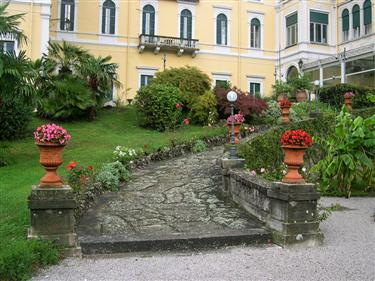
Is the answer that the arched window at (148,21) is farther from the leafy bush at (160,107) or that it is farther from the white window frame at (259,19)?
the leafy bush at (160,107)

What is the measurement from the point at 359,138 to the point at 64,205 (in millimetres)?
6947

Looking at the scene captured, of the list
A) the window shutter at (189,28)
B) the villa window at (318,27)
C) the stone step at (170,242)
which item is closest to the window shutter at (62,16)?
the window shutter at (189,28)

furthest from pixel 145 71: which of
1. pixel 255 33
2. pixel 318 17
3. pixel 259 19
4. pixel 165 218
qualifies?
pixel 165 218

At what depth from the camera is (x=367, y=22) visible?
27.5m

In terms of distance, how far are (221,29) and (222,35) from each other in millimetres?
431

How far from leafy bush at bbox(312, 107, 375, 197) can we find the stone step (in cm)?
430

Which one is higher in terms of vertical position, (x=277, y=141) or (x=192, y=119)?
(x=192, y=119)

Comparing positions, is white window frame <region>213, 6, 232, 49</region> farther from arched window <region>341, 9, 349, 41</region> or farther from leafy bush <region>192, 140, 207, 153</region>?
leafy bush <region>192, 140, 207, 153</region>

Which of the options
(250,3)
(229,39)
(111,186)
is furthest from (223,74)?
(111,186)

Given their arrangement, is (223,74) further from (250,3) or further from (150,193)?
(150,193)

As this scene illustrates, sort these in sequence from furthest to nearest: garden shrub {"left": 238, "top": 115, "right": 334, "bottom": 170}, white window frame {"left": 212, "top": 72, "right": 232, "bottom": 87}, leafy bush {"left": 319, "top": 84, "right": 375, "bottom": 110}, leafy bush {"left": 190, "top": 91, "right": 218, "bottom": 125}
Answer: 1. white window frame {"left": 212, "top": 72, "right": 232, "bottom": 87}
2. leafy bush {"left": 190, "top": 91, "right": 218, "bottom": 125}
3. leafy bush {"left": 319, "top": 84, "right": 375, "bottom": 110}
4. garden shrub {"left": 238, "top": 115, "right": 334, "bottom": 170}

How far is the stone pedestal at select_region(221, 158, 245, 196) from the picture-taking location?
8.98 meters

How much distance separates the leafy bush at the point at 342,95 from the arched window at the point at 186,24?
1281 cm

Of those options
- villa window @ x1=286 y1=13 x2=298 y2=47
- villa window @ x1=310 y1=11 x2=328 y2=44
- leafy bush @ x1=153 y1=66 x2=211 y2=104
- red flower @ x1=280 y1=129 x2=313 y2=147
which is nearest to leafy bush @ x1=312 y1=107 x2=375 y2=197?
red flower @ x1=280 y1=129 x2=313 y2=147
